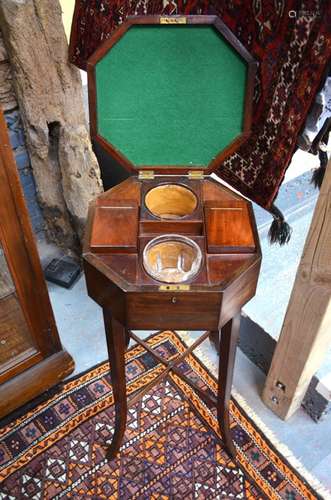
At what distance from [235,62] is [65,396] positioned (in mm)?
1452

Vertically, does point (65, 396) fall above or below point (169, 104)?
below

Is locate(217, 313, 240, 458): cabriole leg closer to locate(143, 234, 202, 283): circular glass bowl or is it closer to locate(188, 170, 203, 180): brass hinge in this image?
locate(143, 234, 202, 283): circular glass bowl

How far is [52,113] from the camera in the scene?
2.21 meters

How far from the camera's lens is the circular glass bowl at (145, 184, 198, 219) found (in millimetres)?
1477

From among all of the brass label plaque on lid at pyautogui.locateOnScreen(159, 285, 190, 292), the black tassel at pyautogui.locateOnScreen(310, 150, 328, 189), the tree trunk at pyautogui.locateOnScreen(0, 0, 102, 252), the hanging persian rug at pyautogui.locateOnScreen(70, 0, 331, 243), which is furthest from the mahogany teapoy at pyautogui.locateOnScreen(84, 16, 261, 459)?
the tree trunk at pyautogui.locateOnScreen(0, 0, 102, 252)

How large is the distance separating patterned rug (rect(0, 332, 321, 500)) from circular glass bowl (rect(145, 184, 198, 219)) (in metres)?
0.90

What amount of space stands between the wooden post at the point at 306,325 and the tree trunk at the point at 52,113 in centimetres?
114

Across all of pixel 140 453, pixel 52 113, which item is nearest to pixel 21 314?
pixel 140 453

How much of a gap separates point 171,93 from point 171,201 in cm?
31

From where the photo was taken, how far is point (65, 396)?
6.84 feet

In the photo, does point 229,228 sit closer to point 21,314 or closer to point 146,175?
point 146,175

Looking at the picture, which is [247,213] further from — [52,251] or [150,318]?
[52,251]

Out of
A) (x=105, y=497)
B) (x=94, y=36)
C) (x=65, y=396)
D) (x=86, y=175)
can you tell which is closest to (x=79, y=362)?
(x=65, y=396)

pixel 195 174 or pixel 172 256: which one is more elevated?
pixel 195 174
